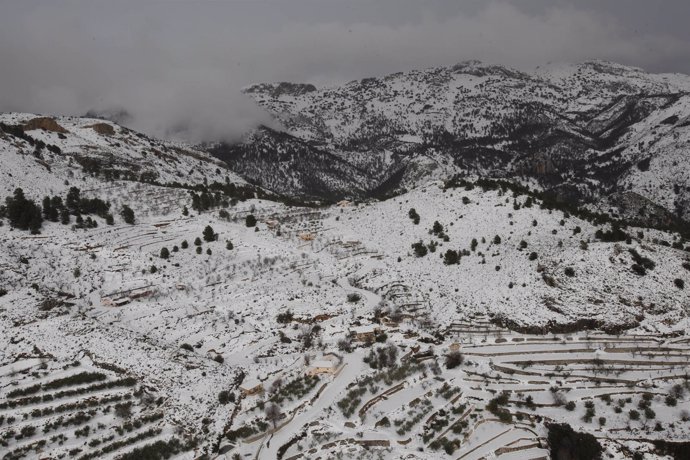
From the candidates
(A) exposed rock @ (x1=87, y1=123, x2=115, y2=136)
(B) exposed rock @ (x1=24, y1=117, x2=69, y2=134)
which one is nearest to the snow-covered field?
(B) exposed rock @ (x1=24, y1=117, x2=69, y2=134)

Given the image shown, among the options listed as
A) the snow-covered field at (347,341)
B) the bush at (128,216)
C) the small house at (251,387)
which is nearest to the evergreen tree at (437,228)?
the snow-covered field at (347,341)

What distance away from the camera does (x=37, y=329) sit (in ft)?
139

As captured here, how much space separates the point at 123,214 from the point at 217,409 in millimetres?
54882

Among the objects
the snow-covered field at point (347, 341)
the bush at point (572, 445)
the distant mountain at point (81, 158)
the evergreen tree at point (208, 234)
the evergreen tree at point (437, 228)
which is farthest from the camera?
the distant mountain at point (81, 158)

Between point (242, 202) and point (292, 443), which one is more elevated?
point (242, 202)

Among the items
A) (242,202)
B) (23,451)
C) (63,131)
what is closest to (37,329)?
(23,451)

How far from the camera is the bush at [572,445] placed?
2448 cm

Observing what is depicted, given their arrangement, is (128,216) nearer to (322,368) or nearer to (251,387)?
(251,387)

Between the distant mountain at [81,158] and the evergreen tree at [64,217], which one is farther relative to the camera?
the distant mountain at [81,158]

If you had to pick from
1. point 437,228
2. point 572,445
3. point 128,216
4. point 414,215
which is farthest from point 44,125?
point 572,445

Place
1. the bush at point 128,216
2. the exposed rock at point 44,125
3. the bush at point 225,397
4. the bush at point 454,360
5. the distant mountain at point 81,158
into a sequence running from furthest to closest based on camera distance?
1. the exposed rock at point 44,125
2. the distant mountain at point 81,158
3. the bush at point 128,216
4. the bush at point 454,360
5. the bush at point 225,397

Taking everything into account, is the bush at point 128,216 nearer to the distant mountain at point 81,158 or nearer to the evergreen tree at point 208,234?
the evergreen tree at point 208,234

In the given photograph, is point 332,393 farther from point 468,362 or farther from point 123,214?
point 123,214

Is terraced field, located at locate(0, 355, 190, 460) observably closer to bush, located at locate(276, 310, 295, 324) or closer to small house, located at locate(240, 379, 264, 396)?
small house, located at locate(240, 379, 264, 396)
